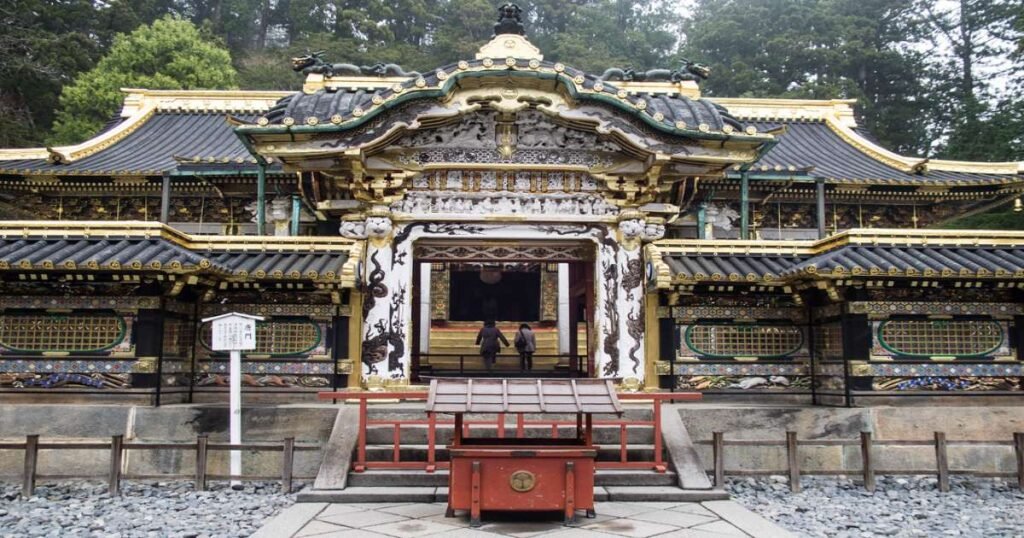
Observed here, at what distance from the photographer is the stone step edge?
7941mm

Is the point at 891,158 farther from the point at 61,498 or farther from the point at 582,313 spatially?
the point at 61,498

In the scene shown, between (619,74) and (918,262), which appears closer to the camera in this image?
(918,262)

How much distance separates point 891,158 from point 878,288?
800cm

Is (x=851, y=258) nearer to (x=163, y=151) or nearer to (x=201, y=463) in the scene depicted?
(x=201, y=463)

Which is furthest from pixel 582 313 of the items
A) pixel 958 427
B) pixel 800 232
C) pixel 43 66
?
pixel 43 66

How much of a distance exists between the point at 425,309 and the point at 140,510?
1393 cm

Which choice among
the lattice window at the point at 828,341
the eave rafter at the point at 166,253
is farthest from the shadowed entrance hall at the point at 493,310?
the eave rafter at the point at 166,253

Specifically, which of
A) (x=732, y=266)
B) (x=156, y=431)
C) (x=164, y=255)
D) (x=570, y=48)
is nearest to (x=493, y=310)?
(x=732, y=266)

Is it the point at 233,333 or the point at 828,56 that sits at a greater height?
the point at 828,56

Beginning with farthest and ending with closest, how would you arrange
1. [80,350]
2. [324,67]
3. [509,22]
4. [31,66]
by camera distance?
[31,66] → [324,67] → [509,22] → [80,350]

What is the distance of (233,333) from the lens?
9398mm

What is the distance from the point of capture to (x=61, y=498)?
339 inches

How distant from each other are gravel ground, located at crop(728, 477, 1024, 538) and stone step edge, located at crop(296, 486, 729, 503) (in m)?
0.68

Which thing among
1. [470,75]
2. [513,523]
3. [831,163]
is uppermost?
[831,163]
